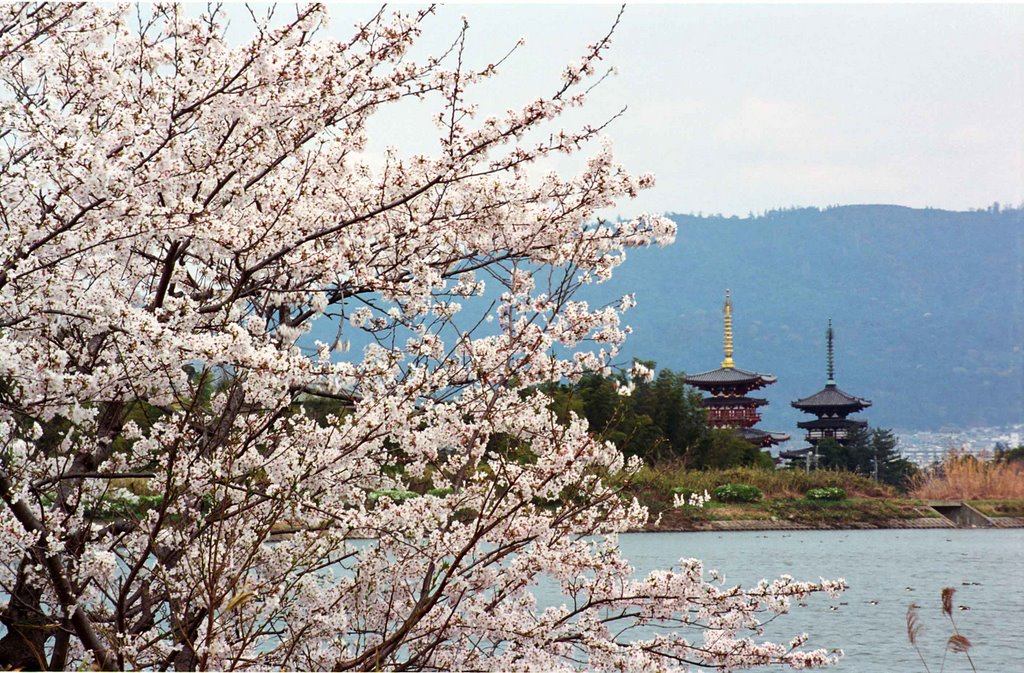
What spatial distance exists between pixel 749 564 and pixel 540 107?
2257cm

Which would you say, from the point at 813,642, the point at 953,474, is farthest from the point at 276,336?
the point at 953,474

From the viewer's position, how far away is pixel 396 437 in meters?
4.66

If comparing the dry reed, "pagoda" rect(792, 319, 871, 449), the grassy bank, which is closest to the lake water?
the grassy bank

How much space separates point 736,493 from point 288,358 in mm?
37137

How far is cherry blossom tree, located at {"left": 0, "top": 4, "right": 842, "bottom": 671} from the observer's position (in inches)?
154

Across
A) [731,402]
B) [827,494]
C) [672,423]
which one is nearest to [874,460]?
[827,494]

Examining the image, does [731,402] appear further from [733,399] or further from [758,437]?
[758,437]

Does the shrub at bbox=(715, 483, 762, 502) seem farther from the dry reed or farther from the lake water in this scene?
the dry reed

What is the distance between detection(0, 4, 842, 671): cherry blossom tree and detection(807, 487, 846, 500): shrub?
1459 inches

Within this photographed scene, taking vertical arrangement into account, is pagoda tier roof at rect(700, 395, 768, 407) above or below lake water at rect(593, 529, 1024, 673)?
above

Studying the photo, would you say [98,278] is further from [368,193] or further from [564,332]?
[564,332]

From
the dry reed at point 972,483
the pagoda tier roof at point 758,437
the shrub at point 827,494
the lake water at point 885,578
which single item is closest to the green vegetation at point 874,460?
the dry reed at point 972,483

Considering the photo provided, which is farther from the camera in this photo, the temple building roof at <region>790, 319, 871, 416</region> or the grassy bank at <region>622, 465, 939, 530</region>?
the temple building roof at <region>790, 319, 871, 416</region>

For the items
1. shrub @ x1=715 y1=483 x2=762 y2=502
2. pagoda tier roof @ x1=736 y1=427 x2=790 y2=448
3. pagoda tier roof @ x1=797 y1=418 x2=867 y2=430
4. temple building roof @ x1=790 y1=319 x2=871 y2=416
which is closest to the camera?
shrub @ x1=715 y1=483 x2=762 y2=502
